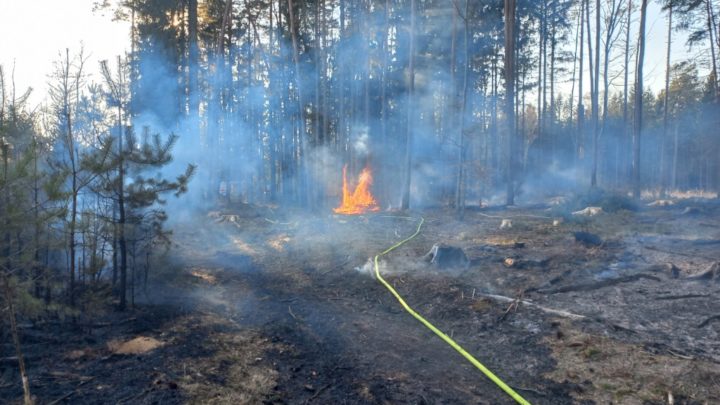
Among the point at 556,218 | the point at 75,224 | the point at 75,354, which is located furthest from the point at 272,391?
the point at 556,218

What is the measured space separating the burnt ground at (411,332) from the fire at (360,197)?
10937 millimetres

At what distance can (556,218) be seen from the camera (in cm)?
1598

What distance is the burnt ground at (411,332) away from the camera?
4.34 metres

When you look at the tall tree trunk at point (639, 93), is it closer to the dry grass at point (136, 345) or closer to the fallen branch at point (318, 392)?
the fallen branch at point (318, 392)

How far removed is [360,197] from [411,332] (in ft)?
62.2

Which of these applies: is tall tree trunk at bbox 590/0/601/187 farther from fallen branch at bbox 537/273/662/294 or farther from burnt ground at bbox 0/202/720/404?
fallen branch at bbox 537/273/662/294

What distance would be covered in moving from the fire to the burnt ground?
10937 millimetres

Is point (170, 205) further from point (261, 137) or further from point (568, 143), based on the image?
point (568, 143)

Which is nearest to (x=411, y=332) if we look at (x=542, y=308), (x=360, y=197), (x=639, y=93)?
(x=542, y=308)

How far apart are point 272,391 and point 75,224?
373cm

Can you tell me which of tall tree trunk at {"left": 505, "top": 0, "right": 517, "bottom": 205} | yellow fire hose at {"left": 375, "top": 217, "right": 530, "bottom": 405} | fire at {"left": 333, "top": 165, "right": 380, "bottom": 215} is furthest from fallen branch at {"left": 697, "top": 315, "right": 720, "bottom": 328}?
fire at {"left": 333, "top": 165, "right": 380, "bottom": 215}

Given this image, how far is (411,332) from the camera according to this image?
6.27m

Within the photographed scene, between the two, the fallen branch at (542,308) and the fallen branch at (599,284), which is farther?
the fallen branch at (599,284)

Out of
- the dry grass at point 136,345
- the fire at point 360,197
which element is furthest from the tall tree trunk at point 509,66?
the dry grass at point 136,345
